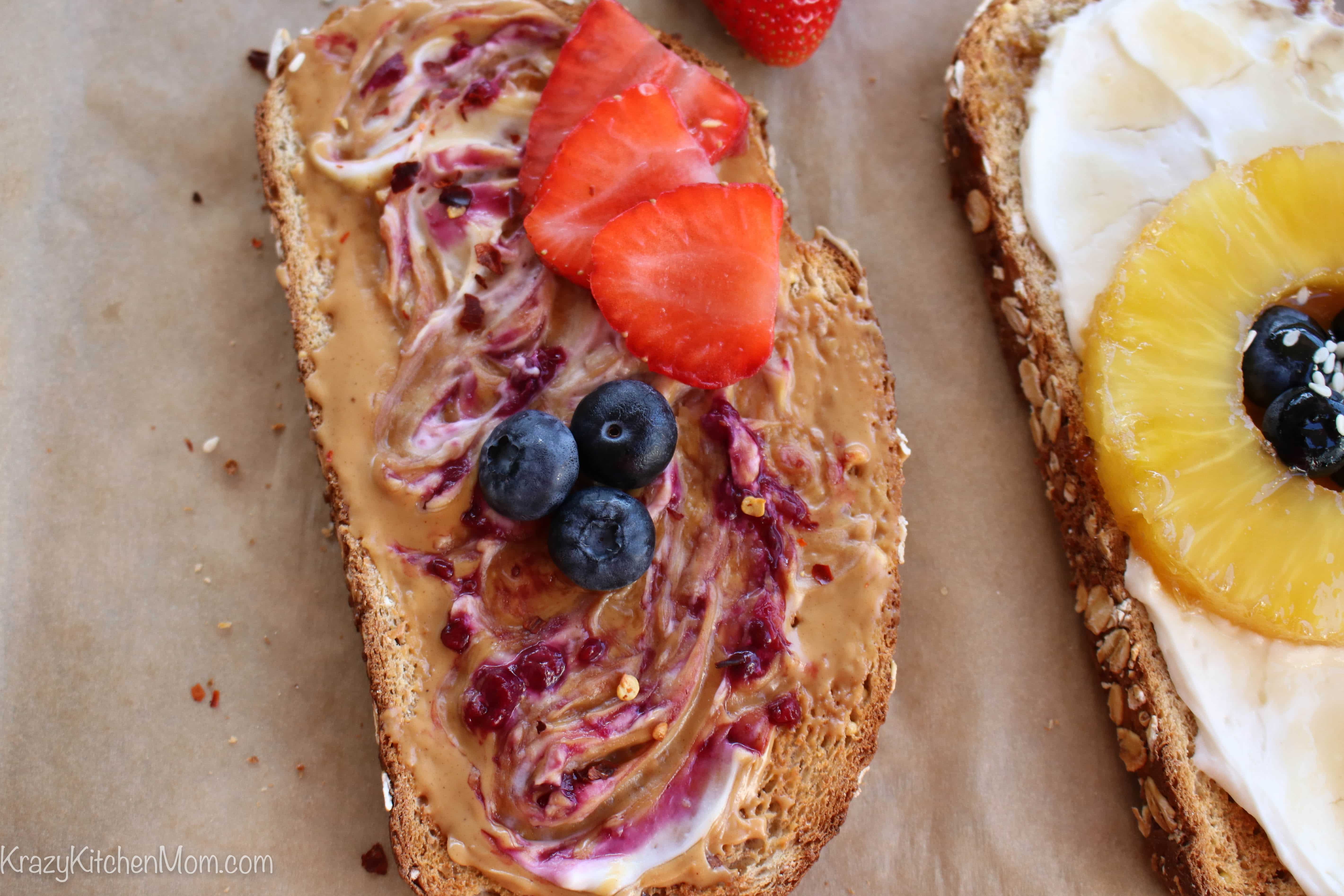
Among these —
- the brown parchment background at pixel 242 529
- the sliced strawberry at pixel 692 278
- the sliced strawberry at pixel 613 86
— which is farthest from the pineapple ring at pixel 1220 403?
the sliced strawberry at pixel 613 86

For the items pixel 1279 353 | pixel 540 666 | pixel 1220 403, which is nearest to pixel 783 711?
pixel 540 666

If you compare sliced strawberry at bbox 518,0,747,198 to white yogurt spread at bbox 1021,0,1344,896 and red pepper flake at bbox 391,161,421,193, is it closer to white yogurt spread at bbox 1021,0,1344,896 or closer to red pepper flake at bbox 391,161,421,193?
red pepper flake at bbox 391,161,421,193

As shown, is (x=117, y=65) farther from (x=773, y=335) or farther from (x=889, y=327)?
(x=889, y=327)

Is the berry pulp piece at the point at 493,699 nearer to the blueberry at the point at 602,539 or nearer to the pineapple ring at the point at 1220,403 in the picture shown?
the blueberry at the point at 602,539

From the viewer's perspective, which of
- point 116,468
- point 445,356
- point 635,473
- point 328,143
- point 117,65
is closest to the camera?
point 635,473

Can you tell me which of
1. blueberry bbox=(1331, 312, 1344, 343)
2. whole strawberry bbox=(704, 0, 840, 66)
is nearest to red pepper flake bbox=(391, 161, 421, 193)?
whole strawberry bbox=(704, 0, 840, 66)

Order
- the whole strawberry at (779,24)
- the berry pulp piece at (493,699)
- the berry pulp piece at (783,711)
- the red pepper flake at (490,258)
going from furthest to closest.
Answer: the whole strawberry at (779,24) < the red pepper flake at (490,258) < the berry pulp piece at (783,711) < the berry pulp piece at (493,699)

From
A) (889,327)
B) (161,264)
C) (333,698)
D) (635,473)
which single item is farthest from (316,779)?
(889,327)
